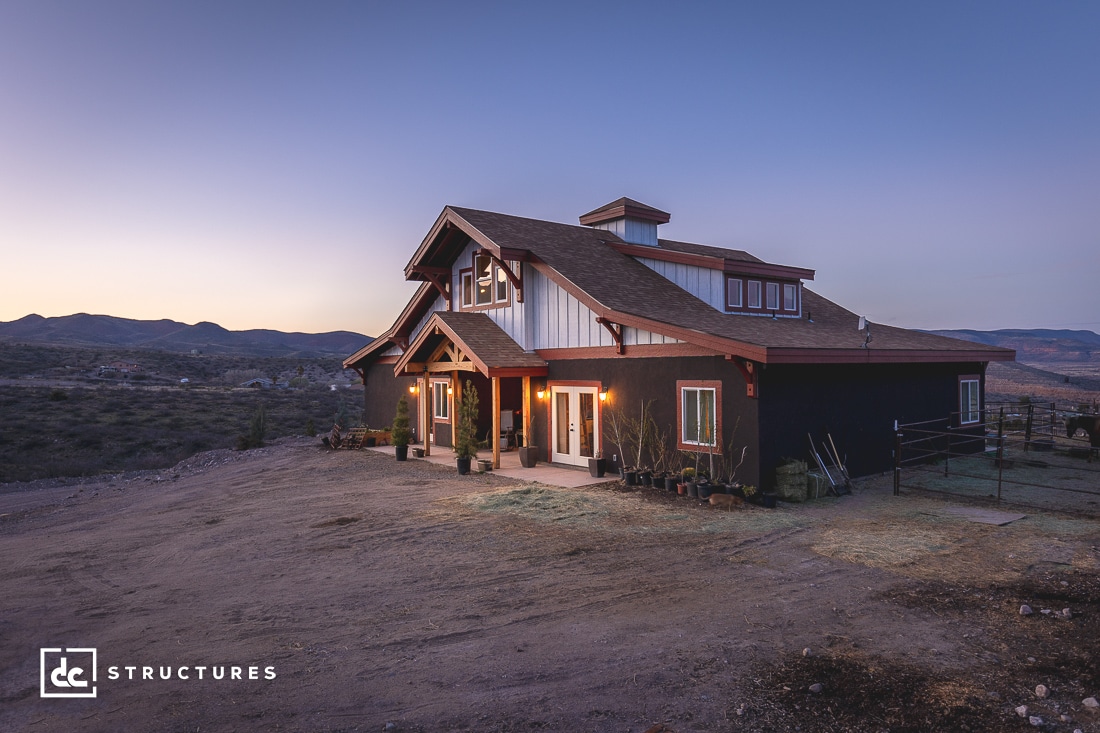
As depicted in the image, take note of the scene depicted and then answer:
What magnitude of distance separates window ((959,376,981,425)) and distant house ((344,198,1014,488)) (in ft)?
0.25

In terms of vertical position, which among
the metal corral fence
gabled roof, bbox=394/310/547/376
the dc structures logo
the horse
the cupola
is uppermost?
the cupola

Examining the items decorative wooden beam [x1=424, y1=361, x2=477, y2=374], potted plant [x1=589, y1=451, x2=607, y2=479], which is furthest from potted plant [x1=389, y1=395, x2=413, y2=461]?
potted plant [x1=589, y1=451, x2=607, y2=479]

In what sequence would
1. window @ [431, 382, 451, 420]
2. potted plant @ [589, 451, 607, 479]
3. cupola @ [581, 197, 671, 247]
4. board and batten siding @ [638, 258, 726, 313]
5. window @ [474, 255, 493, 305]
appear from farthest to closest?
window @ [431, 382, 451, 420] < cupola @ [581, 197, 671, 247] < window @ [474, 255, 493, 305] < board and batten siding @ [638, 258, 726, 313] < potted plant @ [589, 451, 607, 479]

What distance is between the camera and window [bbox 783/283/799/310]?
1838 centimetres

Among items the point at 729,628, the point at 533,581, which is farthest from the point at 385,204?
the point at 729,628

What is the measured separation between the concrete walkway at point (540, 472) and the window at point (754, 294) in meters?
6.76

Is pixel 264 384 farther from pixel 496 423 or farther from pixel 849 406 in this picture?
pixel 849 406

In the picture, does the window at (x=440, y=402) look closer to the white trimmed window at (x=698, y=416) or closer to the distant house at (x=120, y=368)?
the white trimmed window at (x=698, y=416)

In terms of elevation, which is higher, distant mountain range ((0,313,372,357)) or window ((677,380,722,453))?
distant mountain range ((0,313,372,357))

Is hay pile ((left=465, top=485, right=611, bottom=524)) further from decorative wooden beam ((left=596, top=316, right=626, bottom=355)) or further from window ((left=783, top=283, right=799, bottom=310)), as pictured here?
window ((left=783, top=283, right=799, bottom=310))

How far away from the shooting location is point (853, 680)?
5.00 m

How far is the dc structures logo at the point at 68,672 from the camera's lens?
507cm

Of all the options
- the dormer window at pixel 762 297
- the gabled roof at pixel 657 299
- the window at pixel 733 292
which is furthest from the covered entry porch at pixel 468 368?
the dormer window at pixel 762 297

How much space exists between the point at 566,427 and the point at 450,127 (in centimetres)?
1347
